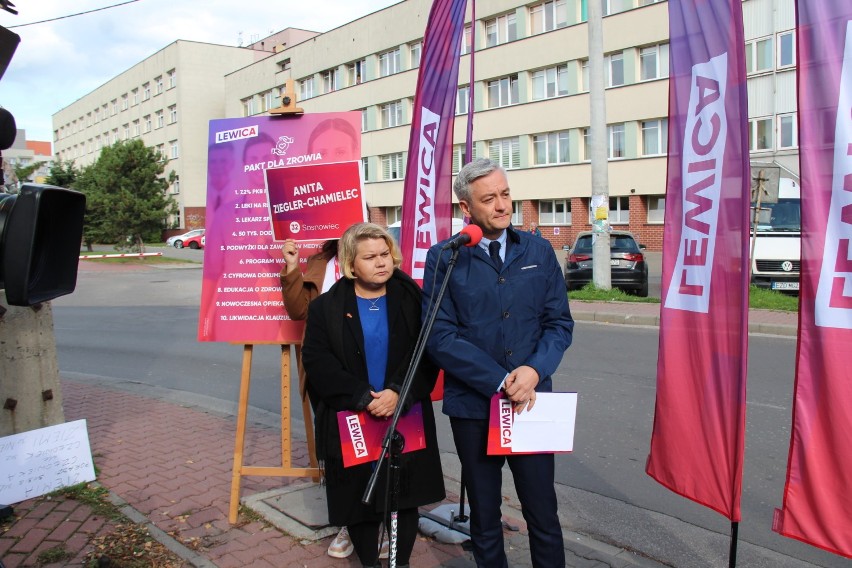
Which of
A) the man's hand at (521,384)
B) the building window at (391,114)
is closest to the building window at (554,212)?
the building window at (391,114)

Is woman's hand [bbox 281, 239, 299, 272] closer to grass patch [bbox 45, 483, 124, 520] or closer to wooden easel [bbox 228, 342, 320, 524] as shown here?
wooden easel [bbox 228, 342, 320, 524]

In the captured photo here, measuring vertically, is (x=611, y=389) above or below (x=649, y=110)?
below

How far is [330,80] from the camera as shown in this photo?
159 ft

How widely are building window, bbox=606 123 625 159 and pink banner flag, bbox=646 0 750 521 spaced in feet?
102

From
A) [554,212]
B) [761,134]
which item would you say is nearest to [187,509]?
[761,134]

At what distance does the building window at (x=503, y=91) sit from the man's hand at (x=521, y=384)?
3536cm

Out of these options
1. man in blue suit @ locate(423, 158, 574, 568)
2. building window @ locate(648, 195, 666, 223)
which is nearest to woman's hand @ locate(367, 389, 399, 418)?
man in blue suit @ locate(423, 158, 574, 568)

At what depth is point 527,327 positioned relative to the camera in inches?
115

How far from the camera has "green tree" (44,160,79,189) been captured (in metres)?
42.5

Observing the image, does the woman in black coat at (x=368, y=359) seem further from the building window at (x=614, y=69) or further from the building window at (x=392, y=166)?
the building window at (x=392, y=166)

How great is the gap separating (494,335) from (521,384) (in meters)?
0.24

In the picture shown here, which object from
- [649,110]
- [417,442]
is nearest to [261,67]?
[649,110]

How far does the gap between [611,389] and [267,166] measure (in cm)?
471

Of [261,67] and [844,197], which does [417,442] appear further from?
[261,67]
